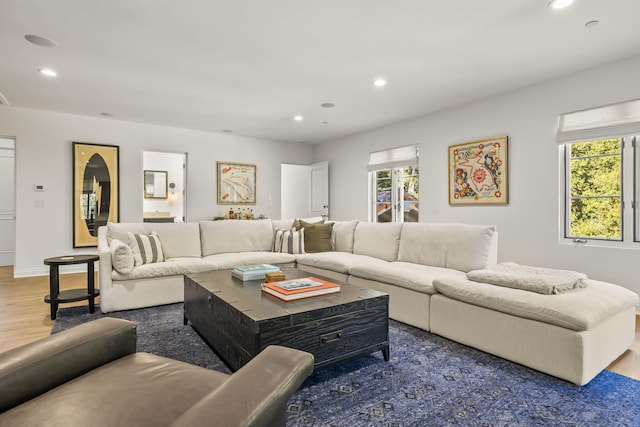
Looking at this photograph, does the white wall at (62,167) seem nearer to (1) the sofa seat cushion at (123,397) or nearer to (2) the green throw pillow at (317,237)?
(2) the green throw pillow at (317,237)

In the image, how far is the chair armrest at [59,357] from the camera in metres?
1.06

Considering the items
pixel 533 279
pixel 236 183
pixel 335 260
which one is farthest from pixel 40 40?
pixel 533 279

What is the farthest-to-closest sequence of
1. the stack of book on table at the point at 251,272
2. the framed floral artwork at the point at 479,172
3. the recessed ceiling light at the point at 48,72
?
the framed floral artwork at the point at 479,172, the recessed ceiling light at the point at 48,72, the stack of book on table at the point at 251,272

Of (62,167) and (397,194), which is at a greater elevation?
(62,167)

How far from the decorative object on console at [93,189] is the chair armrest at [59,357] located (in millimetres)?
4955

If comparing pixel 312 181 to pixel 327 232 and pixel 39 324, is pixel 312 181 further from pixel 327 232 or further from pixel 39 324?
A: pixel 39 324

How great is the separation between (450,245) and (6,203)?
300 inches

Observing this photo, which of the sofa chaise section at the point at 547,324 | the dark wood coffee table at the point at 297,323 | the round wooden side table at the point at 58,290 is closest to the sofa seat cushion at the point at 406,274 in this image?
the sofa chaise section at the point at 547,324

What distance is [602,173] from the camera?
3.59m

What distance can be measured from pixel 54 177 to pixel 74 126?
849 mm

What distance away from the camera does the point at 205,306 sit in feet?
8.19

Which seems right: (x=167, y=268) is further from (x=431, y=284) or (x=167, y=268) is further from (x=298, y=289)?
(x=431, y=284)

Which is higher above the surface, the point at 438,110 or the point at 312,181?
the point at 438,110

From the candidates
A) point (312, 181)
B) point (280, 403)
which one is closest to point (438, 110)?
point (312, 181)
